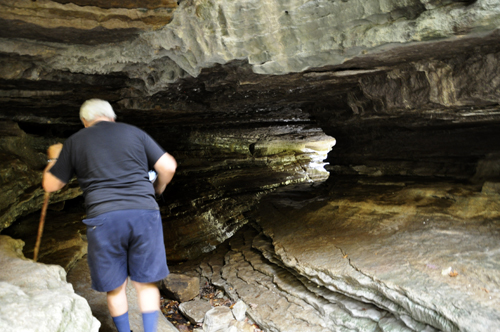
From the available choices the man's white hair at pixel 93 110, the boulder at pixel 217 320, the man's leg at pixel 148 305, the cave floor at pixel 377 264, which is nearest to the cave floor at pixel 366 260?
the cave floor at pixel 377 264

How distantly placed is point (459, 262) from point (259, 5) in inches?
127

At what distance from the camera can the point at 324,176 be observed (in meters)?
12.2

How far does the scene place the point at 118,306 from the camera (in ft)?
8.36

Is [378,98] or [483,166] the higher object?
[378,98]

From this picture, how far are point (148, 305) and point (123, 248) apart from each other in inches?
19.4

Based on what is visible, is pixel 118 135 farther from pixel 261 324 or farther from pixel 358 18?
pixel 261 324

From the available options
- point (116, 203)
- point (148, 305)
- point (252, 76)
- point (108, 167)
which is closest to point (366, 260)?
point (148, 305)

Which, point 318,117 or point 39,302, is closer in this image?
point 39,302

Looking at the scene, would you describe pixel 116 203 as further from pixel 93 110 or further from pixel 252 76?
pixel 252 76

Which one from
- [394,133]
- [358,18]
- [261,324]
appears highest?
[358,18]

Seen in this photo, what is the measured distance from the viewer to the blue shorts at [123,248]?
235cm

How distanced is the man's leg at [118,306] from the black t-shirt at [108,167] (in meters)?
0.63

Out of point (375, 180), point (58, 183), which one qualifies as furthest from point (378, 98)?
point (58, 183)

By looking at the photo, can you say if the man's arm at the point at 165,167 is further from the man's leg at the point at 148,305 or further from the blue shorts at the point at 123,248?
A: the man's leg at the point at 148,305
